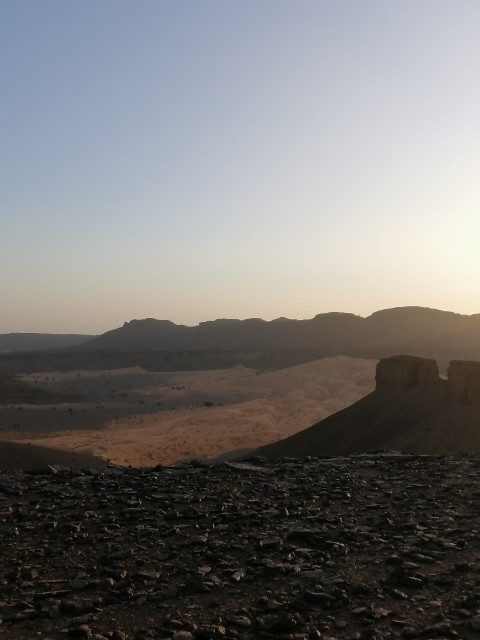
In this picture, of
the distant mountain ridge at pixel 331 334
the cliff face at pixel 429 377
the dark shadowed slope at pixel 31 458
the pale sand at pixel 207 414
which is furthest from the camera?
the distant mountain ridge at pixel 331 334

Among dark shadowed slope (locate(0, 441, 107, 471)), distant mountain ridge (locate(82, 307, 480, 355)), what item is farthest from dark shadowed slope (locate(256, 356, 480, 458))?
distant mountain ridge (locate(82, 307, 480, 355))

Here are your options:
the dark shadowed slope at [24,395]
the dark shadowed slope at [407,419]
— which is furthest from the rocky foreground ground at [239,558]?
the dark shadowed slope at [24,395]

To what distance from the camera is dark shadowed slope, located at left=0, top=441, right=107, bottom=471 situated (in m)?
20.8

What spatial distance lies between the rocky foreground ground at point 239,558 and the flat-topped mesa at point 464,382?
15328 millimetres

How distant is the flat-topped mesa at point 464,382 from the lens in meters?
25.9

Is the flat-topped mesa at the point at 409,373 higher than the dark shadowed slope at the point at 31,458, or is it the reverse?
the flat-topped mesa at the point at 409,373

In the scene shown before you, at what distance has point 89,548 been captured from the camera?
7.49m

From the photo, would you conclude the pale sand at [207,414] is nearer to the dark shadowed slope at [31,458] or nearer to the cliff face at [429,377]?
the dark shadowed slope at [31,458]

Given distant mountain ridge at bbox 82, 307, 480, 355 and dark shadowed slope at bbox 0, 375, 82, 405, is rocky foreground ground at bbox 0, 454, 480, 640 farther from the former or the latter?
distant mountain ridge at bbox 82, 307, 480, 355

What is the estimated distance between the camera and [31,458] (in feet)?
73.0

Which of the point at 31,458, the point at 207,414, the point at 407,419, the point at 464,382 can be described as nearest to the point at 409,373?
the point at 407,419

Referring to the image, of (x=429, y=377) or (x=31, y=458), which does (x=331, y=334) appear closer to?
(x=429, y=377)

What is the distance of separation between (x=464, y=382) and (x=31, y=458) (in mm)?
16211

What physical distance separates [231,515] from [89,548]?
6.70ft
